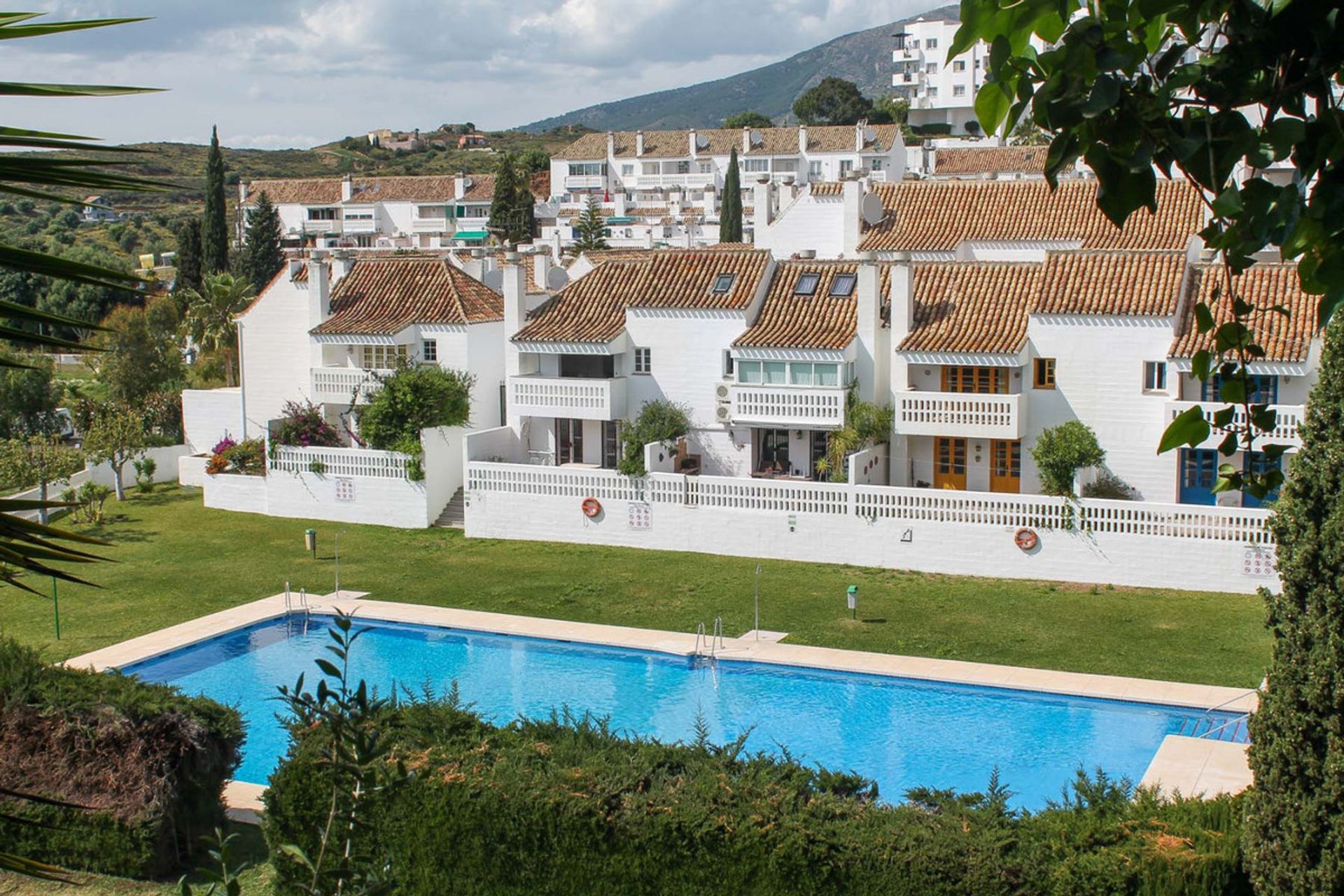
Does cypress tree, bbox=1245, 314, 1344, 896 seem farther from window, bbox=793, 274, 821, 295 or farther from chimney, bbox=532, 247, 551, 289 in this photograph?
chimney, bbox=532, 247, 551, 289

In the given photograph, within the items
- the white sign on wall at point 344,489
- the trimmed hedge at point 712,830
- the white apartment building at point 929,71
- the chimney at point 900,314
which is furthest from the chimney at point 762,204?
the white apartment building at point 929,71

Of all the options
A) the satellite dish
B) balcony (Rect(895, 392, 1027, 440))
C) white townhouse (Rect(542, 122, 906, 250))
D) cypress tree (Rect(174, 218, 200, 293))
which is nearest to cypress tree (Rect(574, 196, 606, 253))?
white townhouse (Rect(542, 122, 906, 250))

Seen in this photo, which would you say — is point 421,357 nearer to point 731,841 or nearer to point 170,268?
point 731,841

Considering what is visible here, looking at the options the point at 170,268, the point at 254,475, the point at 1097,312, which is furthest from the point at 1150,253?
the point at 170,268

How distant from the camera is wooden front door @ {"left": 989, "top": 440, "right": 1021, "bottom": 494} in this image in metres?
35.1

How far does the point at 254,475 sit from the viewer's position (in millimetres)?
40719

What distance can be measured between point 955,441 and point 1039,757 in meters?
14.5

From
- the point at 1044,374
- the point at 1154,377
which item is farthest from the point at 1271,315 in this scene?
the point at 1044,374

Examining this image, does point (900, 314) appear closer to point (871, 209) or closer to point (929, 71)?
point (871, 209)

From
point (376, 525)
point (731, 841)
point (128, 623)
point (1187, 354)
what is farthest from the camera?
point (376, 525)

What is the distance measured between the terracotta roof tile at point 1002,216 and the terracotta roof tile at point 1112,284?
6700 mm

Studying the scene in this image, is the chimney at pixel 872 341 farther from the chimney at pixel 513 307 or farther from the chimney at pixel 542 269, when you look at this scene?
the chimney at pixel 542 269

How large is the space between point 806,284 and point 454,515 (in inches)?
445

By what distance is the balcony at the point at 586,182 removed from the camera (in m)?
112
